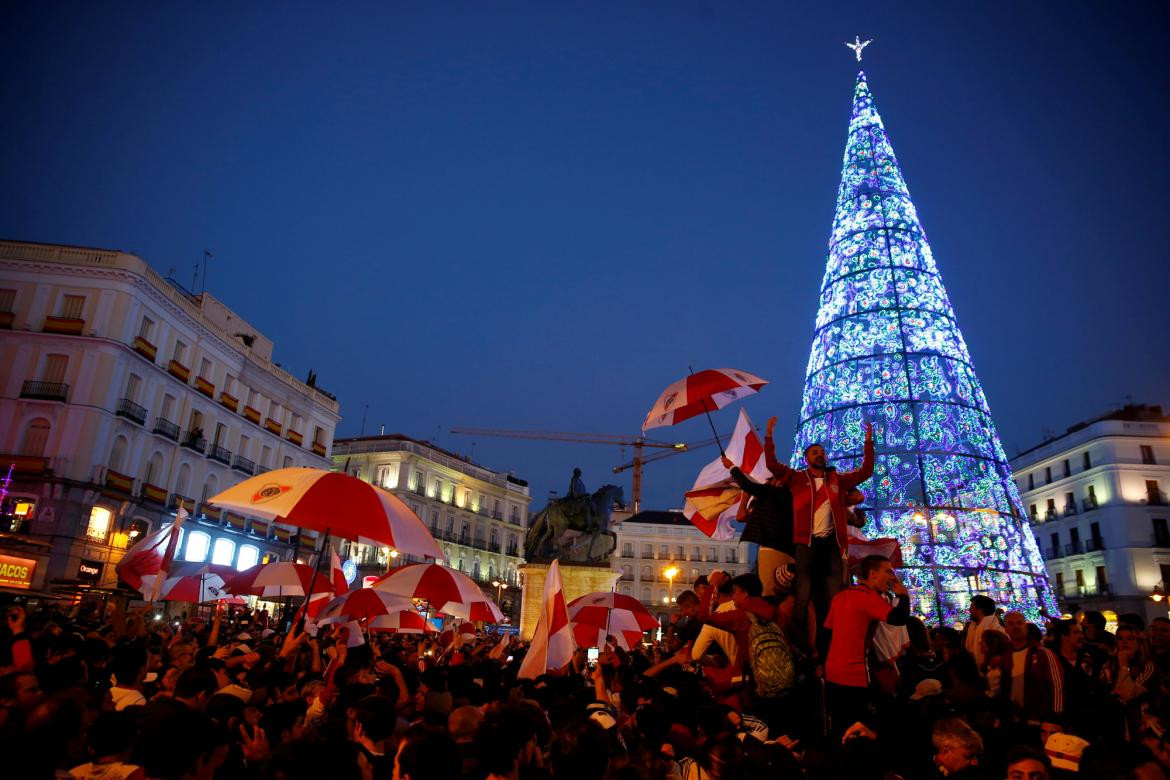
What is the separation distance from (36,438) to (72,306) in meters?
5.91

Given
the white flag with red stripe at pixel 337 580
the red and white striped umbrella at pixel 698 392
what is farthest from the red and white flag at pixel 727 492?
the white flag with red stripe at pixel 337 580

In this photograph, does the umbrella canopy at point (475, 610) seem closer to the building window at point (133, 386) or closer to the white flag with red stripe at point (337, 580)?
the white flag with red stripe at point (337, 580)

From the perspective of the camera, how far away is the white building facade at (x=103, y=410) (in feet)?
101

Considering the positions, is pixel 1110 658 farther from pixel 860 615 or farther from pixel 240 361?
pixel 240 361

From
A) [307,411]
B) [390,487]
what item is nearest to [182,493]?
[307,411]

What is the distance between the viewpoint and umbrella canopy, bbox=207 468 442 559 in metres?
7.59

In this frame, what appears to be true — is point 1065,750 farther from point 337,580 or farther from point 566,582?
point 566,582

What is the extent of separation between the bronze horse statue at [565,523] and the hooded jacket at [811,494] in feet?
66.6

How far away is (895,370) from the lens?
52.4 feet

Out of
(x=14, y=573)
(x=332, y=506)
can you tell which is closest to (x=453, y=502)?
(x=14, y=573)

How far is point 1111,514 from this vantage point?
43812 millimetres

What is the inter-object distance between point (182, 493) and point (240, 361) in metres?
8.44

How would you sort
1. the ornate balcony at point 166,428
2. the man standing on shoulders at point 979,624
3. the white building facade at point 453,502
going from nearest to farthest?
1. the man standing on shoulders at point 979,624
2. the ornate balcony at point 166,428
3. the white building facade at point 453,502

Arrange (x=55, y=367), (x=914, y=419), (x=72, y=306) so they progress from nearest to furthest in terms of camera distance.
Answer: (x=914, y=419) < (x=55, y=367) < (x=72, y=306)
